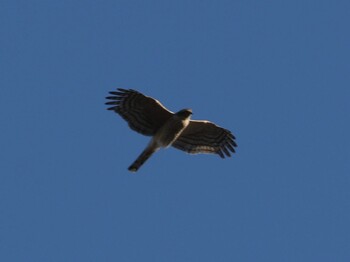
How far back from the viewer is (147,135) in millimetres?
29219

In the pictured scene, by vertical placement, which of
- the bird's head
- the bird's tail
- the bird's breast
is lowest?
the bird's tail

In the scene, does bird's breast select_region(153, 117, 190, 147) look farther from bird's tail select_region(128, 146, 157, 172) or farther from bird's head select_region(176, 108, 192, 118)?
bird's tail select_region(128, 146, 157, 172)

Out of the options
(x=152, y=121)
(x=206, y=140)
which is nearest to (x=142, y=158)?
(x=152, y=121)

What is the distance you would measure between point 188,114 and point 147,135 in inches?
55.2

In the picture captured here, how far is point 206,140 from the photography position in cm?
3031

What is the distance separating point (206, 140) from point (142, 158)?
87.6 inches

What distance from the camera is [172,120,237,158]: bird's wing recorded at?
30.0m

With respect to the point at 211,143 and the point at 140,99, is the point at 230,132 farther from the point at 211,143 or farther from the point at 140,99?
the point at 140,99

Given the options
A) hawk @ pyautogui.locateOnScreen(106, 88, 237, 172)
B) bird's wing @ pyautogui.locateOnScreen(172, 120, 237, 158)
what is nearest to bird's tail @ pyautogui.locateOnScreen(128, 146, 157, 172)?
hawk @ pyautogui.locateOnScreen(106, 88, 237, 172)

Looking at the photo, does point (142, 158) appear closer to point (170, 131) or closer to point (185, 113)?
point (170, 131)

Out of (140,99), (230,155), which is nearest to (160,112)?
(140,99)

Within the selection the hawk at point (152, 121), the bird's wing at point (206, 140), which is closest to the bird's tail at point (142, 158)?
the hawk at point (152, 121)

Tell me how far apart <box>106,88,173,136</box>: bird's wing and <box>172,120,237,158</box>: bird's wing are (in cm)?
102

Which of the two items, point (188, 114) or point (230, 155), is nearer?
point (188, 114)
